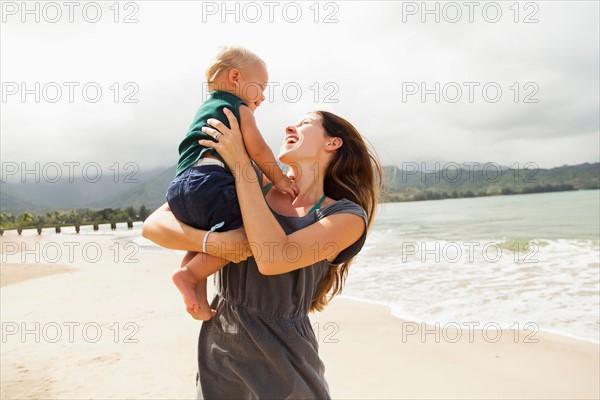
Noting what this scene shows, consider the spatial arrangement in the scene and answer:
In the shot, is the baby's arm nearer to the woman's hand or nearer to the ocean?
the woman's hand

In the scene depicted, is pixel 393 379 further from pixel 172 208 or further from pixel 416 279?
pixel 416 279

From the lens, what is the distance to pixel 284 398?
173 centimetres

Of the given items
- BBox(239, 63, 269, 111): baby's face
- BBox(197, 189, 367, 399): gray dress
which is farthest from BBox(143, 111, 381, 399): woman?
BBox(239, 63, 269, 111): baby's face

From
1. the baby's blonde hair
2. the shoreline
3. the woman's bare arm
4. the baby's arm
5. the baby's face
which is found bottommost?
the shoreline

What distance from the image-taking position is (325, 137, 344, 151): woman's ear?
2.06 m

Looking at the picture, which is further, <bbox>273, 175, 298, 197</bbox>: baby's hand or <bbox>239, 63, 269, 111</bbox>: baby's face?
<bbox>239, 63, 269, 111</bbox>: baby's face

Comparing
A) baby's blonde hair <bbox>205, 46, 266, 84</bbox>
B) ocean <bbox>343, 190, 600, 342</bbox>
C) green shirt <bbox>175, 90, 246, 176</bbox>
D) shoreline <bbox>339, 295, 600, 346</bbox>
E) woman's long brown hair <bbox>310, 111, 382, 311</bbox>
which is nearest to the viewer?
green shirt <bbox>175, 90, 246, 176</bbox>

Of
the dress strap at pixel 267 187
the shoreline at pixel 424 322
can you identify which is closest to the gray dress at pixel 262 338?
the dress strap at pixel 267 187

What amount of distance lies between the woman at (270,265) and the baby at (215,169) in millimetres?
65

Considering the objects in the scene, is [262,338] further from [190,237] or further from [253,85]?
[253,85]

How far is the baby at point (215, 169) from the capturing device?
1.83 meters

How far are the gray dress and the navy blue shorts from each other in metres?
0.19

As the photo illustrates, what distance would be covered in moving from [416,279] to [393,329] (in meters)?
3.34

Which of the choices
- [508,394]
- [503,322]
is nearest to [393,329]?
[503,322]
